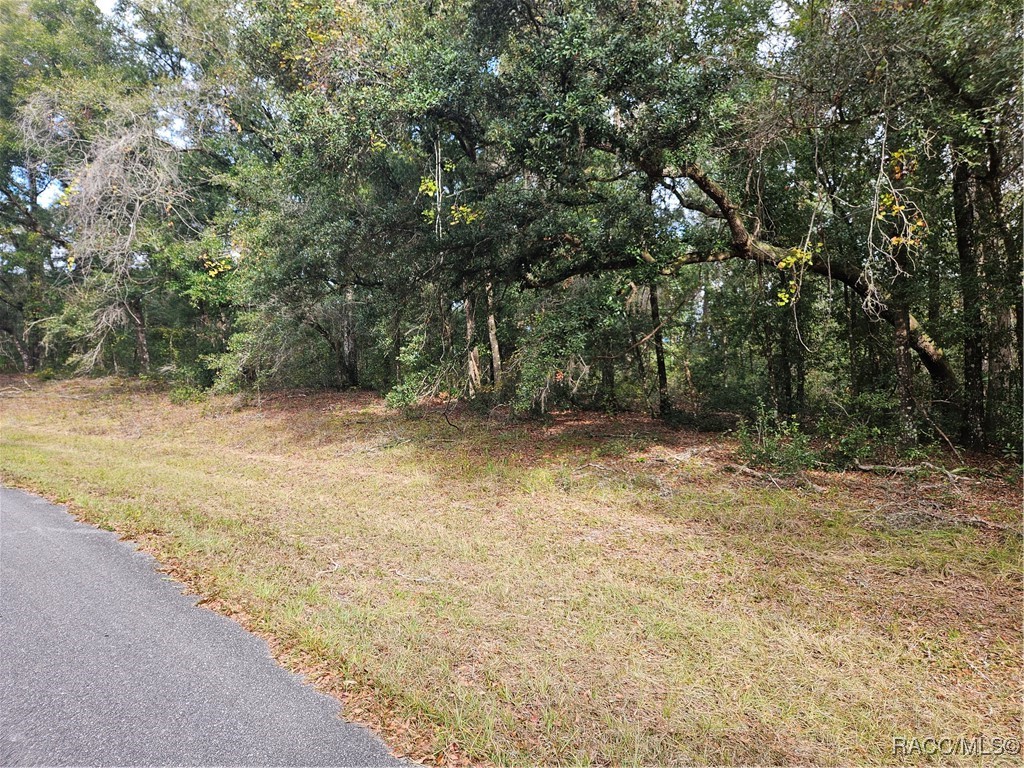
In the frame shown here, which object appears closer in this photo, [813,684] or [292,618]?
[813,684]

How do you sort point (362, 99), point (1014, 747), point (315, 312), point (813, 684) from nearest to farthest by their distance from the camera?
point (1014, 747) < point (813, 684) < point (362, 99) < point (315, 312)

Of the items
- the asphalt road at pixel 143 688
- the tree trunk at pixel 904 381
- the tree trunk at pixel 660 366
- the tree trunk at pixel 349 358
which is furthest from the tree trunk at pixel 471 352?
the tree trunk at pixel 904 381

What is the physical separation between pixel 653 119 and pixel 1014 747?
274 inches

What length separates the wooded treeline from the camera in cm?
636

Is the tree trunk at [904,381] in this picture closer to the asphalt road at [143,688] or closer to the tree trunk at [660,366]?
the tree trunk at [660,366]

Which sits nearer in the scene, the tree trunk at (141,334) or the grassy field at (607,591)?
the grassy field at (607,591)

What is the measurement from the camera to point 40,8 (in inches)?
720

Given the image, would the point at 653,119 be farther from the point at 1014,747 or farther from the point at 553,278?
the point at 1014,747

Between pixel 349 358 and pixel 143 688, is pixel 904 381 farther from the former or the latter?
pixel 349 358

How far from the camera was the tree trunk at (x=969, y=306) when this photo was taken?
7270 millimetres

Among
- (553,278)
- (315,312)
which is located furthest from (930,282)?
(315,312)
